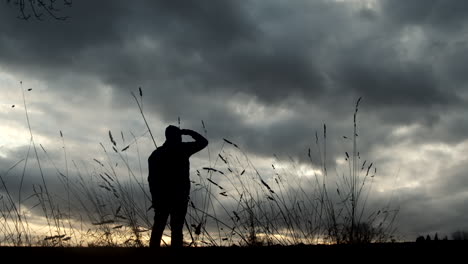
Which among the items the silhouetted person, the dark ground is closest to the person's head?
the silhouetted person

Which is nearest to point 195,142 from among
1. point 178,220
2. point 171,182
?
point 171,182

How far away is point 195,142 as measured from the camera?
5320 mm

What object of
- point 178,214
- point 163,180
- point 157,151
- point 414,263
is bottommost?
point 414,263

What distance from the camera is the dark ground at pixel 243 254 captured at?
208 centimetres

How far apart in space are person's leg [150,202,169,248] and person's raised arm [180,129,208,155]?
2.39ft

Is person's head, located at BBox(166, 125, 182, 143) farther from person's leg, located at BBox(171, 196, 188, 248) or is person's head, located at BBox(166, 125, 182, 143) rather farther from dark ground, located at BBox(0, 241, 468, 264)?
dark ground, located at BBox(0, 241, 468, 264)

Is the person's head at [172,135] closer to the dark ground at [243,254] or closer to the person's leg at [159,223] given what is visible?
the person's leg at [159,223]

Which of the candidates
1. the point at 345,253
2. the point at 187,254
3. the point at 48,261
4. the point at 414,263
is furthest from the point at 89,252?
the point at 414,263

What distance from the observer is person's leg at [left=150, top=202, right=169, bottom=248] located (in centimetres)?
470

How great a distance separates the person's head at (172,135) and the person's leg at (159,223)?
723mm

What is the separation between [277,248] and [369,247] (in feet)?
1.42

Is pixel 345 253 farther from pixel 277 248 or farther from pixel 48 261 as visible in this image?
pixel 48 261

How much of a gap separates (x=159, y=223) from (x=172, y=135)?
Answer: 94 cm

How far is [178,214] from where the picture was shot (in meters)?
4.76
